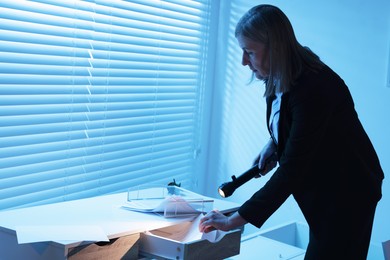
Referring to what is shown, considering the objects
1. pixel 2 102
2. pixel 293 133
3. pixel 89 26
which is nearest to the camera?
pixel 293 133

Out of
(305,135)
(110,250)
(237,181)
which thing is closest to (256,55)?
(305,135)

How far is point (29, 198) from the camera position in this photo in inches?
86.9

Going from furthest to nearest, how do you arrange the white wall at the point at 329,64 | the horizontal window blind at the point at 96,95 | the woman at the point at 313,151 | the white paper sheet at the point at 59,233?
the white wall at the point at 329,64 < the horizontal window blind at the point at 96,95 < the woman at the point at 313,151 < the white paper sheet at the point at 59,233

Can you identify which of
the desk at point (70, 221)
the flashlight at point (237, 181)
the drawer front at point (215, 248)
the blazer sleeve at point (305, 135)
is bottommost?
the drawer front at point (215, 248)

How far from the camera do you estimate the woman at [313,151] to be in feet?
5.25

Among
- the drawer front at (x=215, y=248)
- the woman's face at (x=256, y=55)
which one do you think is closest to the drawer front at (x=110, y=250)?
the drawer front at (x=215, y=248)

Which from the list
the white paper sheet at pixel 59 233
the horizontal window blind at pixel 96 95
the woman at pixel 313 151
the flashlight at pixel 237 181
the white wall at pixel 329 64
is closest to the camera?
the white paper sheet at pixel 59 233

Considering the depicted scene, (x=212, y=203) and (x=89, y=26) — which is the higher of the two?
(x=89, y=26)

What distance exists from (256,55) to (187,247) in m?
0.59

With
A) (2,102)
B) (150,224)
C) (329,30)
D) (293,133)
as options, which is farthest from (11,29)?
(329,30)

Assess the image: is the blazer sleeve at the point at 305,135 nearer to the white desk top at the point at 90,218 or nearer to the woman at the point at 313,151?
the woman at the point at 313,151

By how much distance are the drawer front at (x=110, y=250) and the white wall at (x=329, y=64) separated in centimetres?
141

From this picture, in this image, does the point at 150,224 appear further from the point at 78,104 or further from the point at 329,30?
the point at 329,30

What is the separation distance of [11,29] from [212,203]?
0.95 metres
